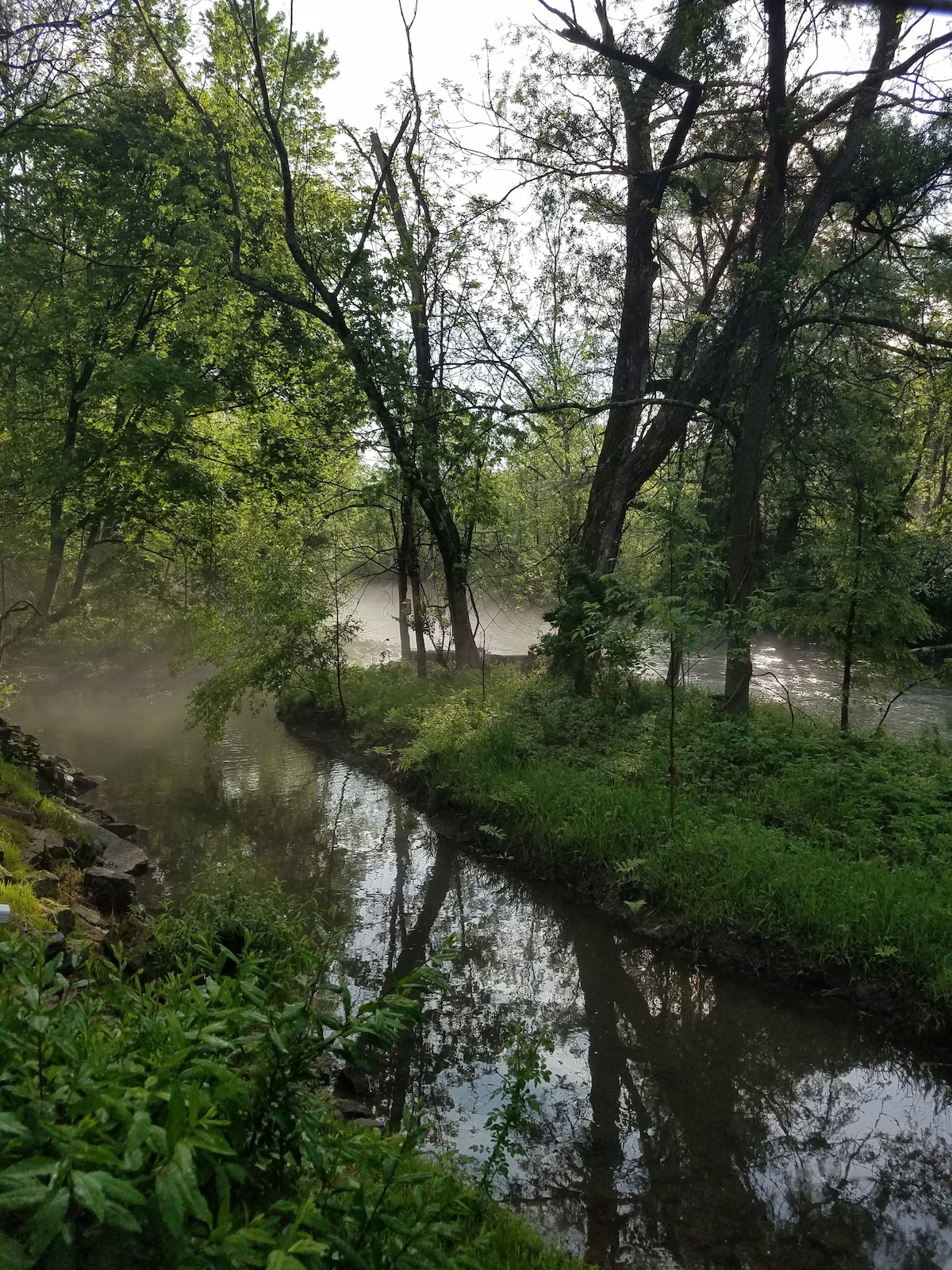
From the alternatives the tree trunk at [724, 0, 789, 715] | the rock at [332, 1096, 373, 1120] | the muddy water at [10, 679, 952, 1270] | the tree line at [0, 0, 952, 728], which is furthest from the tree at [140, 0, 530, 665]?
the rock at [332, 1096, 373, 1120]

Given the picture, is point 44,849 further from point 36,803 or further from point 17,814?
point 36,803

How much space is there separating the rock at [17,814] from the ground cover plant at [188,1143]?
17.3 ft

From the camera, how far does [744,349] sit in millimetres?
11398

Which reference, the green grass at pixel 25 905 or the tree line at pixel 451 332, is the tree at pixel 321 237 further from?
the green grass at pixel 25 905

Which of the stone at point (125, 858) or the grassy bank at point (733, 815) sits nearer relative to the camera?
the grassy bank at point (733, 815)

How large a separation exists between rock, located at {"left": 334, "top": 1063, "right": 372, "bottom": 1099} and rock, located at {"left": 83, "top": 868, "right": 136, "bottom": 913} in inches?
108

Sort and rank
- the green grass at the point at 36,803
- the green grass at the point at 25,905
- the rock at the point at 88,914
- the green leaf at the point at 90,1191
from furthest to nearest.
Answer: the green grass at the point at 36,803
the rock at the point at 88,914
the green grass at the point at 25,905
the green leaf at the point at 90,1191

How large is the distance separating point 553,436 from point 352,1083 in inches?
396

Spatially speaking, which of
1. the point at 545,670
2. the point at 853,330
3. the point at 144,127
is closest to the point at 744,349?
the point at 853,330

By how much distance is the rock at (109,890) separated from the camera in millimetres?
6875

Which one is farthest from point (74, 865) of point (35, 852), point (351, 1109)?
point (351, 1109)

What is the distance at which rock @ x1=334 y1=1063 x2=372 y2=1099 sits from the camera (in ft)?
16.9

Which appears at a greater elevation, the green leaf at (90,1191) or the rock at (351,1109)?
the green leaf at (90,1191)

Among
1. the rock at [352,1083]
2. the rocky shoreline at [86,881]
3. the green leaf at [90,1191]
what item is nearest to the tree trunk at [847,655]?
the rock at [352,1083]
